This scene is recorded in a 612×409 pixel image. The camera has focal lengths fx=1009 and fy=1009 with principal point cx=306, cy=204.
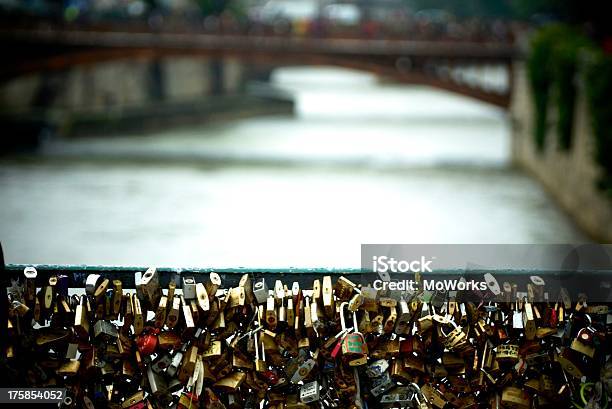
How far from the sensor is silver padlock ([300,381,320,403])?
353 cm

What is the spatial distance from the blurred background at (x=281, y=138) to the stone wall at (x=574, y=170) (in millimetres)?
59

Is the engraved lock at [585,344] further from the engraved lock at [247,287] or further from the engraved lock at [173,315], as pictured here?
the engraved lock at [173,315]

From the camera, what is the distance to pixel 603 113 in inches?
464

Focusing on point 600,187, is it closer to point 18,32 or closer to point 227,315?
point 227,315

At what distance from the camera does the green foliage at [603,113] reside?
11688 mm

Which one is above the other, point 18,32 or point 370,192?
point 18,32

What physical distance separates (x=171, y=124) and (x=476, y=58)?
9.90m

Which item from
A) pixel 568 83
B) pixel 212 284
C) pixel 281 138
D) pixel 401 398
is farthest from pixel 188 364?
pixel 281 138

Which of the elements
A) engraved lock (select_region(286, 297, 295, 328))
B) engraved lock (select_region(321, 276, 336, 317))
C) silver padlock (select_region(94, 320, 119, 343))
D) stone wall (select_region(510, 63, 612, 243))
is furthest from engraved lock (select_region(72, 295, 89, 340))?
stone wall (select_region(510, 63, 612, 243))

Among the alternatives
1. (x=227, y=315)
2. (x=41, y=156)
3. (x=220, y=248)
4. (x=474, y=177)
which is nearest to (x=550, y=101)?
(x=474, y=177)

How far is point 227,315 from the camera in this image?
3547mm

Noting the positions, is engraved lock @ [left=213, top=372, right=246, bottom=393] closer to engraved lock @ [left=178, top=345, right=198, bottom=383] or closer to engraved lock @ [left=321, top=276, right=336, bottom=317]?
engraved lock @ [left=178, top=345, right=198, bottom=383]

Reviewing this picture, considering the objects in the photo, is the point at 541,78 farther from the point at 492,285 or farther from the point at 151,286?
the point at 151,286

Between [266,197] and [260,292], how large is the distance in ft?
47.0
